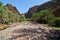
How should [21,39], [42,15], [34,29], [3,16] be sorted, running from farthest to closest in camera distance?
[42,15]
[3,16]
[34,29]
[21,39]

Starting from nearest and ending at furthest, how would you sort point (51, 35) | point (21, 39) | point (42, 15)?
1. point (21, 39)
2. point (51, 35)
3. point (42, 15)

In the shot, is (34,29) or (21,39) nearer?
(21,39)

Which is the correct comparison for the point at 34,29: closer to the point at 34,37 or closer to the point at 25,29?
the point at 25,29

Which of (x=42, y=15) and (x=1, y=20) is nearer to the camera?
(x=1, y=20)

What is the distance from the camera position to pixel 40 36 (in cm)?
1820

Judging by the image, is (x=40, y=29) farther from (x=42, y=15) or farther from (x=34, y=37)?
(x=42, y=15)

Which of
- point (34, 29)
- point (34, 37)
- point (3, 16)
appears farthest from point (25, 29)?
point (3, 16)

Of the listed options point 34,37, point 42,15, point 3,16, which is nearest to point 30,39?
point 34,37

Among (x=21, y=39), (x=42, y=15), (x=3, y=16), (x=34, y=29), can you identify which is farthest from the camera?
(x=42, y=15)

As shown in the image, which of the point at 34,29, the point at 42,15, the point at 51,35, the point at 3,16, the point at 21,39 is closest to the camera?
the point at 21,39

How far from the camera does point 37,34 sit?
1861 cm

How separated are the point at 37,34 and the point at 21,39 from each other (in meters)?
1.83

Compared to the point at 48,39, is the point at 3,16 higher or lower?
higher

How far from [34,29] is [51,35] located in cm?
201
